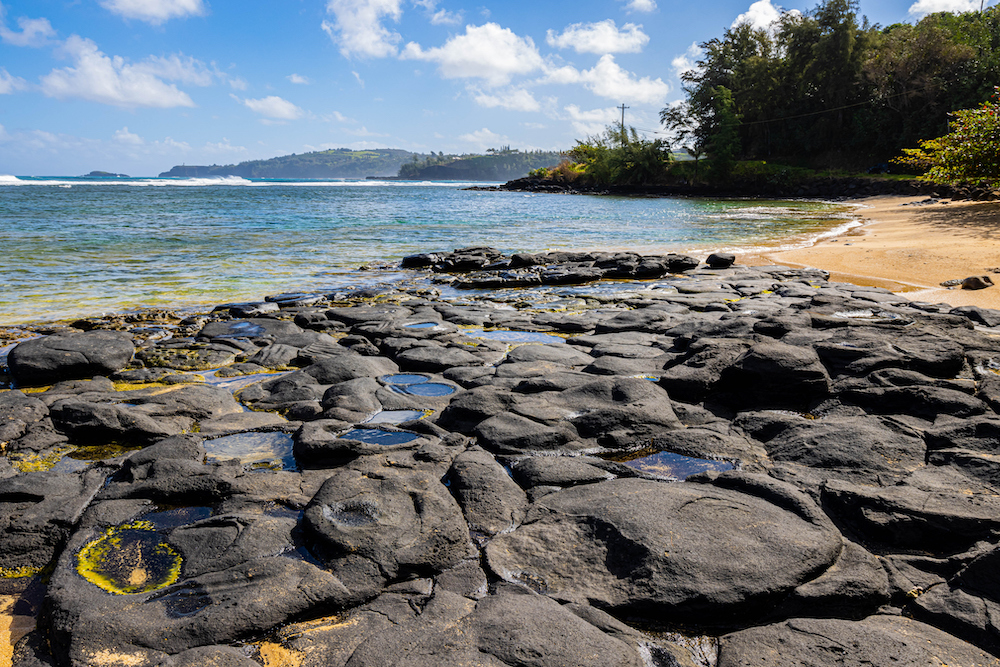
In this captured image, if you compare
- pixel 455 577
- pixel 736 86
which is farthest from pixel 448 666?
pixel 736 86

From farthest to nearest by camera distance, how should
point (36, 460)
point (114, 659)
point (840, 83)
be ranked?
1. point (840, 83)
2. point (36, 460)
3. point (114, 659)

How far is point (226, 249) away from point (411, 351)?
1216 centimetres

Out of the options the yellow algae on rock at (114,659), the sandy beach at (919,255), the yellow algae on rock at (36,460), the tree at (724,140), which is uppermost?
the tree at (724,140)

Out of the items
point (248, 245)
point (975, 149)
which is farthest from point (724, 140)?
point (248, 245)

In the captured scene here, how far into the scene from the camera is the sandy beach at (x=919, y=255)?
8898mm

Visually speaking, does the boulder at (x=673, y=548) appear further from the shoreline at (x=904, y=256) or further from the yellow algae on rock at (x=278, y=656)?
the shoreline at (x=904, y=256)

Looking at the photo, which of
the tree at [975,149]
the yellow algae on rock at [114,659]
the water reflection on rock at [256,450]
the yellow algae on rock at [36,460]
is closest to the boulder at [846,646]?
the yellow algae on rock at [114,659]

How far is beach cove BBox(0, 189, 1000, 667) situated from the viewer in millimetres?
2008

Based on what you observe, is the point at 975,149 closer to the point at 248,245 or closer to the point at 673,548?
the point at 673,548

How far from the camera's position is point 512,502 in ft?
9.39

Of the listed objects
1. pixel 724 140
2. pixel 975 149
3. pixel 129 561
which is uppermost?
pixel 724 140

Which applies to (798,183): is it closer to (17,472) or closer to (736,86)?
(736,86)

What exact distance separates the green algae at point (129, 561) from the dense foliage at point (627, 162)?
62.1m

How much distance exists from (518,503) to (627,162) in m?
63.4
